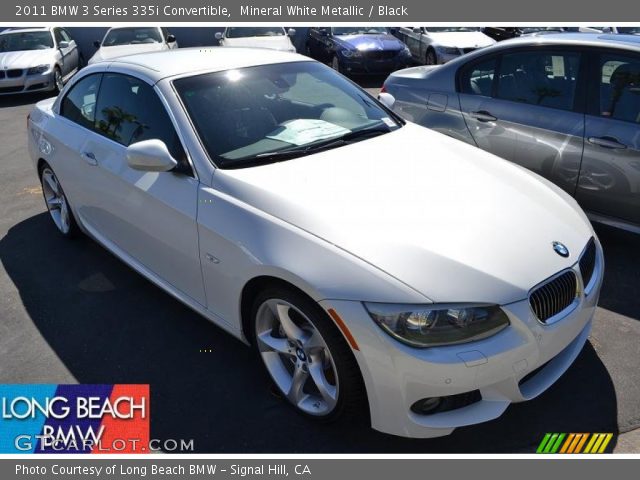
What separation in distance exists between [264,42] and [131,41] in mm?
3039

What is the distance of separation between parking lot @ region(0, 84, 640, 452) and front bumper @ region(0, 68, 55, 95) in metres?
8.43

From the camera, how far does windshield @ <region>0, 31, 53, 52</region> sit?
1258 cm

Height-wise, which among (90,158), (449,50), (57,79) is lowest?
(57,79)

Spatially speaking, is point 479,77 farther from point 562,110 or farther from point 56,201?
point 56,201

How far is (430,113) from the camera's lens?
16.8 ft

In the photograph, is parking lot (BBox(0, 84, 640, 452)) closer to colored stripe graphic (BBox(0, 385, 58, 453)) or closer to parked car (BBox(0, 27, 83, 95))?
colored stripe graphic (BBox(0, 385, 58, 453))

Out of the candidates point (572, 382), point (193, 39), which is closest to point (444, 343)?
point (572, 382)

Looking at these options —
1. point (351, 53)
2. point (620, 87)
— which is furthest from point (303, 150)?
point (351, 53)

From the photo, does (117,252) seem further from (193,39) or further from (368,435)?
(193,39)

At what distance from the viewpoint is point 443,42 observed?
39.7ft

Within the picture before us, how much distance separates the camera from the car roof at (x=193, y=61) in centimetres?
352

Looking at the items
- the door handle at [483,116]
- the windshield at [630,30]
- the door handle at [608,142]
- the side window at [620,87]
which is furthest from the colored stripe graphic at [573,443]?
the windshield at [630,30]

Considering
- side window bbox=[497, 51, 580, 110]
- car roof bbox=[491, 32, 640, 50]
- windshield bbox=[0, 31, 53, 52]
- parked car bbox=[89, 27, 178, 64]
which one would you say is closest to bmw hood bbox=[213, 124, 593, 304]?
side window bbox=[497, 51, 580, 110]

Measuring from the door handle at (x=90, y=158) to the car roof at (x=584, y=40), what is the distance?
326 cm
